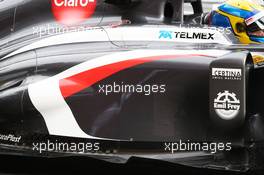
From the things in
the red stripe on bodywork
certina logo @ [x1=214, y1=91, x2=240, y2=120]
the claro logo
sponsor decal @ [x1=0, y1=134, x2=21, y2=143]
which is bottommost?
sponsor decal @ [x1=0, y1=134, x2=21, y2=143]

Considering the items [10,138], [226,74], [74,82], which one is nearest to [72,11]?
[74,82]

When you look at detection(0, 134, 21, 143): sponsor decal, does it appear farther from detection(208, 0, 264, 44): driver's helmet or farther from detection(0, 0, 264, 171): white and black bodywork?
detection(208, 0, 264, 44): driver's helmet

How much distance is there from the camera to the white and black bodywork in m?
3.93

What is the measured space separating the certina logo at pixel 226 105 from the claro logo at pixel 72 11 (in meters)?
1.32

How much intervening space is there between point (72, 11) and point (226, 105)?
1478 mm

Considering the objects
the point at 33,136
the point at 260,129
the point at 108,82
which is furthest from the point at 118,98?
the point at 260,129

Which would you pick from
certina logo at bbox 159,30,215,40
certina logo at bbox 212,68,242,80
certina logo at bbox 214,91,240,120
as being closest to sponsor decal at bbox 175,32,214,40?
certina logo at bbox 159,30,215,40

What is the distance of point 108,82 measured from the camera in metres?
4.12

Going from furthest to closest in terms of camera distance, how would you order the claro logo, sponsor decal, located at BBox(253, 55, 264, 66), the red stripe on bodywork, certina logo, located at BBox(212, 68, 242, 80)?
the claro logo, sponsor decal, located at BBox(253, 55, 264, 66), the red stripe on bodywork, certina logo, located at BBox(212, 68, 242, 80)

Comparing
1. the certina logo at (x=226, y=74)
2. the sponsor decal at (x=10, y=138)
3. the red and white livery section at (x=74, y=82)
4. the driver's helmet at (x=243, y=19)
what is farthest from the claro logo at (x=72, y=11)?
the driver's helmet at (x=243, y=19)

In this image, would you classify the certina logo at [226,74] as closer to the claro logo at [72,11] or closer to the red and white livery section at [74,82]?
the red and white livery section at [74,82]

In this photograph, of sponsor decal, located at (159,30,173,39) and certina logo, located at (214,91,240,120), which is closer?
certina logo, located at (214,91,240,120)

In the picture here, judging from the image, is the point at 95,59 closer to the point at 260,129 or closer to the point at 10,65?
the point at 10,65

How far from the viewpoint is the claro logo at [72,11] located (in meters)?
4.65
